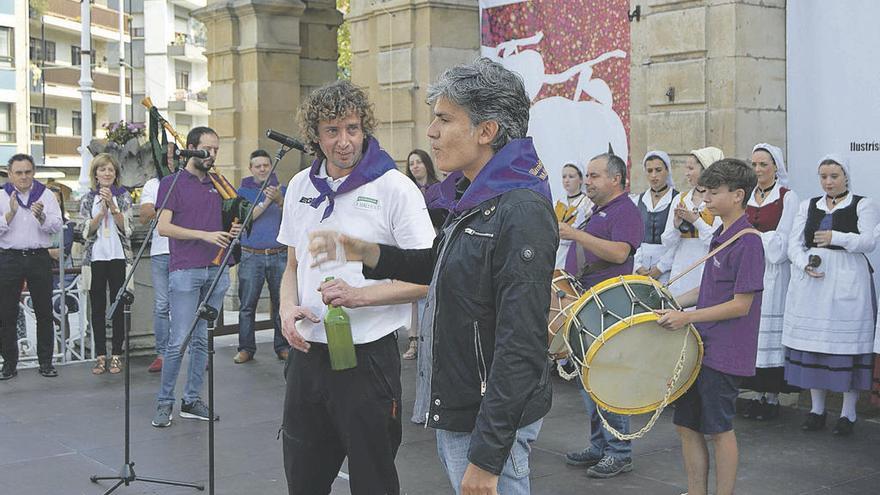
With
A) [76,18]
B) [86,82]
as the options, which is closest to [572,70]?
[86,82]

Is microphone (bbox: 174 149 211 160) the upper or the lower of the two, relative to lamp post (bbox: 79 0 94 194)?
lower

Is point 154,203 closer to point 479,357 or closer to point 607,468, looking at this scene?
point 607,468

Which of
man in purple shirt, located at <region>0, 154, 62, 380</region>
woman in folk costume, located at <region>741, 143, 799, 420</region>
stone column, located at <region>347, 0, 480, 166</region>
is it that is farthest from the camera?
stone column, located at <region>347, 0, 480, 166</region>

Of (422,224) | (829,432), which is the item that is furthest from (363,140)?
(829,432)

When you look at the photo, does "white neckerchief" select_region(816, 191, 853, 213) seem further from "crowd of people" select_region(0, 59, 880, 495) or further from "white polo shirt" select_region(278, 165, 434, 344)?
"white polo shirt" select_region(278, 165, 434, 344)

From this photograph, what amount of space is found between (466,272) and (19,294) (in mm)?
7920

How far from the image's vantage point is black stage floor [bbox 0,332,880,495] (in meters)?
6.36

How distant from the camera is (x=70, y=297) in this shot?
12328mm

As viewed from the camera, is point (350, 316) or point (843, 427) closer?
point (350, 316)

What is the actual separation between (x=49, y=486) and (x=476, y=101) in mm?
4409

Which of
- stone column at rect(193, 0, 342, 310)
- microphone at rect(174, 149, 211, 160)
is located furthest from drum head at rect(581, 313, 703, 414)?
stone column at rect(193, 0, 342, 310)

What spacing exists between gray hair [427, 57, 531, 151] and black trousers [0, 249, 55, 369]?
25.0ft

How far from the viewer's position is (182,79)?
69062mm

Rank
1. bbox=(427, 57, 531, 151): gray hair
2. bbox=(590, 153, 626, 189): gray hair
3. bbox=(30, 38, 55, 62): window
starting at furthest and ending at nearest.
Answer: bbox=(30, 38, 55, 62): window, bbox=(590, 153, 626, 189): gray hair, bbox=(427, 57, 531, 151): gray hair
